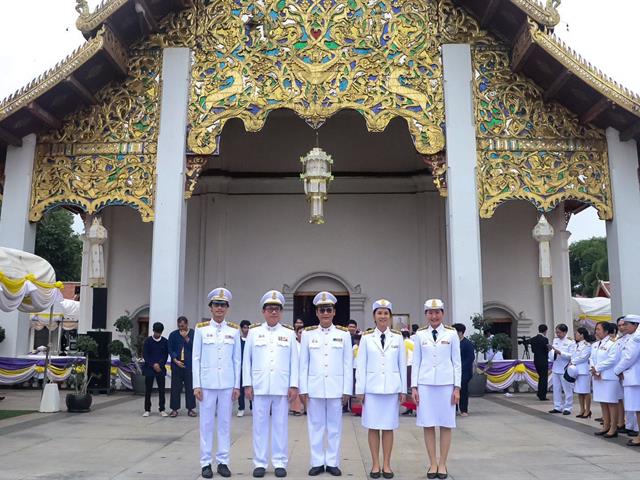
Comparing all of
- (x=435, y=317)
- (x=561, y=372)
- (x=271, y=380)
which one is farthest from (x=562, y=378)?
(x=271, y=380)

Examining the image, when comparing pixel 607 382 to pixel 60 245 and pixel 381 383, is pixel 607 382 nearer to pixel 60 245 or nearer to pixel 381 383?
pixel 381 383

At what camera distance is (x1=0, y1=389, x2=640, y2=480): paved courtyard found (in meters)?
5.76

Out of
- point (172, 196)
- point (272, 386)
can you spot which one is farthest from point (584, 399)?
point (172, 196)

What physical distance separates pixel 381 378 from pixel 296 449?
1.84m

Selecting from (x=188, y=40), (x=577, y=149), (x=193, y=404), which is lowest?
(x=193, y=404)

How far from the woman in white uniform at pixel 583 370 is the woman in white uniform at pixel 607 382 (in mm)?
1412

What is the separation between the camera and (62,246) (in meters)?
A: 35.9

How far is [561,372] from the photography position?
33.7 feet

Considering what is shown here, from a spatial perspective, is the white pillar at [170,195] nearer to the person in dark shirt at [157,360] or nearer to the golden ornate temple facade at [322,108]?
the golden ornate temple facade at [322,108]

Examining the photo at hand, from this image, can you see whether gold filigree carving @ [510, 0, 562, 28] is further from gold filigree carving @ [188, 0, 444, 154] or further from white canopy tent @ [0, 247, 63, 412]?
white canopy tent @ [0, 247, 63, 412]

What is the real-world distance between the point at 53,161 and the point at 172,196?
8.40 feet

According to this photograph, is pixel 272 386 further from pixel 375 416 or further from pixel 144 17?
pixel 144 17

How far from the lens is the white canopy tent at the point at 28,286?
8.86 meters

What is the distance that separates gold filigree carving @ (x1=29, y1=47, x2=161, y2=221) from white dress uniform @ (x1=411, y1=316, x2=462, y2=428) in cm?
784
